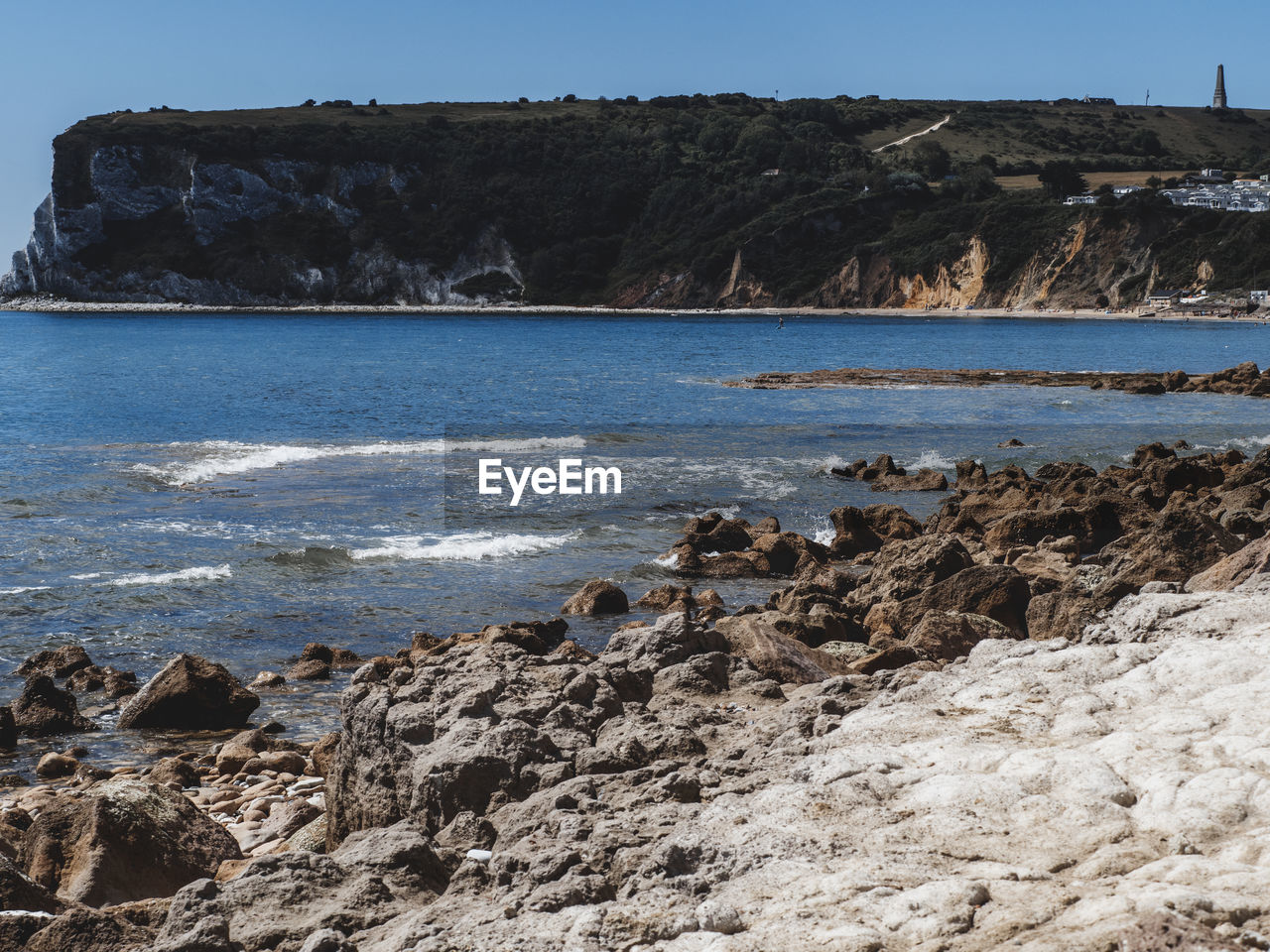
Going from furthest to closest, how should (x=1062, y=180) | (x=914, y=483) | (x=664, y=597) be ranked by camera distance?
(x=1062, y=180) < (x=914, y=483) < (x=664, y=597)

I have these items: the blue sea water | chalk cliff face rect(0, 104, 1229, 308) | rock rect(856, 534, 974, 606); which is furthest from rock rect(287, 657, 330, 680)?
chalk cliff face rect(0, 104, 1229, 308)

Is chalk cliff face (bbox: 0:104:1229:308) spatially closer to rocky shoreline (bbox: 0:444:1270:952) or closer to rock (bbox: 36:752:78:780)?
rock (bbox: 36:752:78:780)

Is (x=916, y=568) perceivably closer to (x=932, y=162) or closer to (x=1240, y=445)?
(x=1240, y=445)

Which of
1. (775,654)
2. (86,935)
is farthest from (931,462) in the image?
(86,935)

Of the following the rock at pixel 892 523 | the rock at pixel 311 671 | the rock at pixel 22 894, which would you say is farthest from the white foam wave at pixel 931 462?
the rock at pixel 22 894

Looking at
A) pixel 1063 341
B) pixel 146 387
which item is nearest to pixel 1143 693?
pixel 146 387

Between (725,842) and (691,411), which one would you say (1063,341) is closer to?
(691,411)
